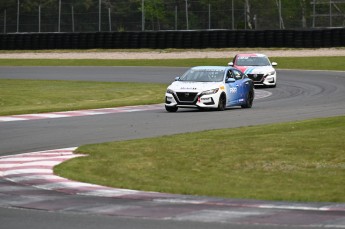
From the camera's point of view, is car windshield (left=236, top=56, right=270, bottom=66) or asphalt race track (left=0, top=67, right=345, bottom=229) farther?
car windshield (left=236, top=56, right=270, bottom=66)

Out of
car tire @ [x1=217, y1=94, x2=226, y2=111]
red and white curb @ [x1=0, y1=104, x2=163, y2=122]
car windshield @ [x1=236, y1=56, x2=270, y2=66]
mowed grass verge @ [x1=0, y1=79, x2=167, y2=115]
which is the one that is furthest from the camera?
car windshield @ [x1=236, y1=56, x2=270, y2=66]

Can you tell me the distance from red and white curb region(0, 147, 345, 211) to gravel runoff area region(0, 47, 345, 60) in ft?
116

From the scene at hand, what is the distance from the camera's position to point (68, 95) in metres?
33.0

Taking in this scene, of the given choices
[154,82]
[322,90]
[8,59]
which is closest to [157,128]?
[322,90]

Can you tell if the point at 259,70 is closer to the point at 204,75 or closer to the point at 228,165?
the point at 204,75

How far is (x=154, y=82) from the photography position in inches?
1540

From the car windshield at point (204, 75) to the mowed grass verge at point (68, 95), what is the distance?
2.94 meters

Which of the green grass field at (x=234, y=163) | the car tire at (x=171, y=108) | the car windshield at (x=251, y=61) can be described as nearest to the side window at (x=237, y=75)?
the car tire at (x=171, y=108)

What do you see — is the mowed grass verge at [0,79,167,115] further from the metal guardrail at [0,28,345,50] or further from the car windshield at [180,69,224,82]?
the metal guardrail at [0,28,345,50]

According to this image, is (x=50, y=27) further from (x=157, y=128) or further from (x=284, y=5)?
(x=157, y=128)

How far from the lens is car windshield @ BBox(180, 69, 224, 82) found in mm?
25062

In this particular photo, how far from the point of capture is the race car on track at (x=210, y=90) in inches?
955

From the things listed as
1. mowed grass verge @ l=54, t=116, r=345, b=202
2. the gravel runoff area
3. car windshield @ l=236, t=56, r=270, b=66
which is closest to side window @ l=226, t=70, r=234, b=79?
mowed grass verge @ l=54, t=116, r=345, b=202

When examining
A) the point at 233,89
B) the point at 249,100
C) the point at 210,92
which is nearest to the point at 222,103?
the point at 210,92
